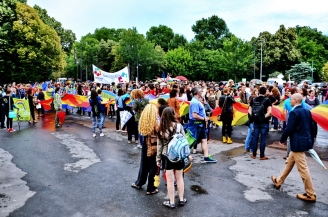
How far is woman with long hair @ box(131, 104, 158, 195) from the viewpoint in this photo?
581 centimetres

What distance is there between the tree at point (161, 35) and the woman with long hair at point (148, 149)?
6917 centimetres

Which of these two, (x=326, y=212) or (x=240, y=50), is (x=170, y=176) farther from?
(x=240, y=50)

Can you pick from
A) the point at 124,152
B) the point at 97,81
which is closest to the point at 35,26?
the point at 97,81


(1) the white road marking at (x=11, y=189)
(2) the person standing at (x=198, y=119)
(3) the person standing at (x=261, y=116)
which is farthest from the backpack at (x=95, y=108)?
(3) the person standing at (x=261, y=116)

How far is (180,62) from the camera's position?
56781 millimetres

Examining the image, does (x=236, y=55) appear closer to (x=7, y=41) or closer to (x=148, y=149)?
(x=7, y=41)

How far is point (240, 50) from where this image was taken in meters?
49.5

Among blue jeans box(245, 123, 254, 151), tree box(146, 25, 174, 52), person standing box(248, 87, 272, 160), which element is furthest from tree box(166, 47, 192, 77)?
person standing box(248, 87, 272, 160)

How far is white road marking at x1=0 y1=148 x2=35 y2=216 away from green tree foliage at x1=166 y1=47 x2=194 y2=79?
4954cm

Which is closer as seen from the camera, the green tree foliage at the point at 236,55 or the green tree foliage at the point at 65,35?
the green tree foliage at the point at 236,55

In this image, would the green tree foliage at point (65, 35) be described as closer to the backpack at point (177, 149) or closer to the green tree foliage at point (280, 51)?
the green tree foliage at point (280, 51)

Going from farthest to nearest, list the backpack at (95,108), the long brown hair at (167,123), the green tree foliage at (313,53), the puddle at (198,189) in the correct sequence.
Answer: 1. the green tree foliage at (313,53)
2. the backpack at (95,108)
3. the puddle at (198,189)
4. the long brown hair at (167,123)

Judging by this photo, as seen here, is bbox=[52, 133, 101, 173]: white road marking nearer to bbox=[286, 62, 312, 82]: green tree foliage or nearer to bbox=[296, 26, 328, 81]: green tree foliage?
bbox=[286, 62, 312, 82]: green tree foliage

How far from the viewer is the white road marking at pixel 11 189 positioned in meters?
→ 5.61
